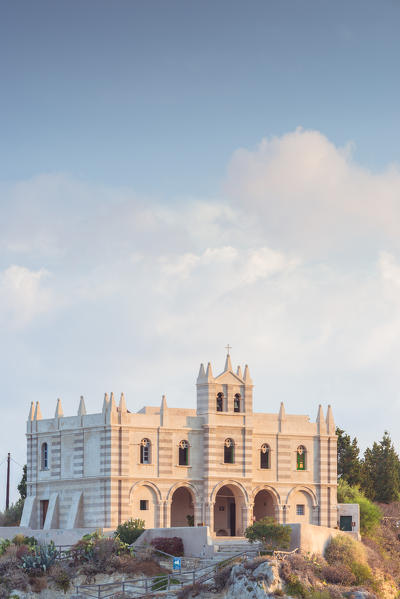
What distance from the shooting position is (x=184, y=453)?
81.1 meters

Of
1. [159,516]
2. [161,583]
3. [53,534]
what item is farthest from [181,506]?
[161,583]

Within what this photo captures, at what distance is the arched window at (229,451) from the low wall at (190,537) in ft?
36.5

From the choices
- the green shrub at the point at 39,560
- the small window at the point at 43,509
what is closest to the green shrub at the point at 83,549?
the green shrub at the point at 39,560

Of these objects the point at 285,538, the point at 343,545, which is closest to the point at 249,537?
the point at 285,538

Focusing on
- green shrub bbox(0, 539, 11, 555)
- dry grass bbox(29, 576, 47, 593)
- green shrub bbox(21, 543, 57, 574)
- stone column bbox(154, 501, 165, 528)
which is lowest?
dry grass bbox(29, 576, 47, 593)

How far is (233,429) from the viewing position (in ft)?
269

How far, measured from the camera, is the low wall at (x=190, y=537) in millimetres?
68688

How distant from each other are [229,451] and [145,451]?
6403 mm

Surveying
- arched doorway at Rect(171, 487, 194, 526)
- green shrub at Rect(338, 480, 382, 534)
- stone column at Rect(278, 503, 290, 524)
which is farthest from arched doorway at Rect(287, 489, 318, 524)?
arched doorway at Rect(171, 487, 194, 526)

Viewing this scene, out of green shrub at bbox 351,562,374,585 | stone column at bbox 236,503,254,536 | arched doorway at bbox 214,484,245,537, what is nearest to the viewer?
green shrub at bbox 351,562,374,585

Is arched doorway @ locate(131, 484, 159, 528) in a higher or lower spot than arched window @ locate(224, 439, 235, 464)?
lower

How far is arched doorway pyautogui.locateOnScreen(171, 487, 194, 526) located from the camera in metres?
83.0

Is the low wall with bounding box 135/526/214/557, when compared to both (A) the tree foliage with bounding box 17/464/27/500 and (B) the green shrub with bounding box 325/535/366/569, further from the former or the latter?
(A) the tree foliage with bounding box 17/464/27/500

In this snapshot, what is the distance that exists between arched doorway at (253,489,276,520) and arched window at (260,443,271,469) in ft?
7.45
